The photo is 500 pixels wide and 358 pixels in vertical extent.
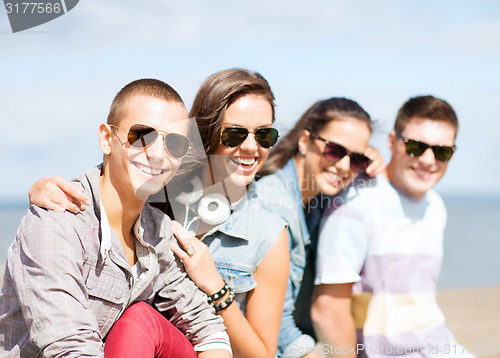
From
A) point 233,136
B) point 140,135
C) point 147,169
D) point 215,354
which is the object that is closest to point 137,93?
point 140,135

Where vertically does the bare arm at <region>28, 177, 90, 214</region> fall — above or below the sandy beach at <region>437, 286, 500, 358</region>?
above

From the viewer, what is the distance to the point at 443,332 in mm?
3408

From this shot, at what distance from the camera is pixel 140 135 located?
237 centimetres

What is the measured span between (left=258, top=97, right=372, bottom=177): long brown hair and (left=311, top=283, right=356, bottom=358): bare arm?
889 millimetres

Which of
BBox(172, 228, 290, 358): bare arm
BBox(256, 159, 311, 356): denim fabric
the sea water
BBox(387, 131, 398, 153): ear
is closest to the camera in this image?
BBox(172, 228, 290, 358): bare arm

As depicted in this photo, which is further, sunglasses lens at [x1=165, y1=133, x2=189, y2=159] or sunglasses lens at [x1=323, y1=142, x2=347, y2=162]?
sunglasses lens at [x1=323, y1=142, x2=347, y2=162]

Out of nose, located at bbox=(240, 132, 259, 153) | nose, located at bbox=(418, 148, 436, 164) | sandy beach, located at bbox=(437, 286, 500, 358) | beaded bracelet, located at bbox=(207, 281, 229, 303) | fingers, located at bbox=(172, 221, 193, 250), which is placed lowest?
sandy beach, located at bbox=(437, 286, 500, 358)

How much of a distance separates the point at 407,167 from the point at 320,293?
1.02 m

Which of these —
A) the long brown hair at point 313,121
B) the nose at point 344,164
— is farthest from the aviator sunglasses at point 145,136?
the nose at point 344,164

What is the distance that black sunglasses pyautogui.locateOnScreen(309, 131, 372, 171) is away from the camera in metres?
3.48

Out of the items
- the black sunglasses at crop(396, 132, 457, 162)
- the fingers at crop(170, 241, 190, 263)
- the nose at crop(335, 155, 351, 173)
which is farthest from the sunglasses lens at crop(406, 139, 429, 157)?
the fingers at crop(170, 241, 190, 263)

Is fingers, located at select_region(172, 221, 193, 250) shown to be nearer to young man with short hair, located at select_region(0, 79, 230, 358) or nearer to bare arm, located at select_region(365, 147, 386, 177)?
young man with short hair, located at select_region(0, 79, 230, 358)

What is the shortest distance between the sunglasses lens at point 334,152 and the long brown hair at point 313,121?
0.55ft

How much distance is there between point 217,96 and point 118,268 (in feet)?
3.69
